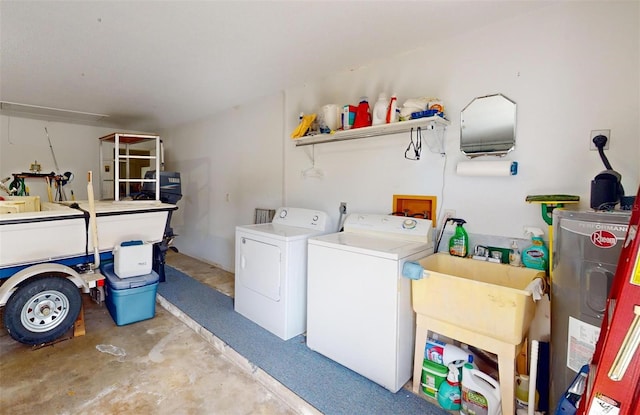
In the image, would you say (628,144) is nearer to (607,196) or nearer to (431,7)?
(607,196)

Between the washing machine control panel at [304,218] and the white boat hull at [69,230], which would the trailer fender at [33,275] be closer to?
the white boat hull at [69,230]

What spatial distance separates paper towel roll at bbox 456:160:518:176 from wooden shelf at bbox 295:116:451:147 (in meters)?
0.34

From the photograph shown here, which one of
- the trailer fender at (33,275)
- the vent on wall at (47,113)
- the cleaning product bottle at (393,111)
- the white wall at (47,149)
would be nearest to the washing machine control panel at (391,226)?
the cleaning product bottle at (393,111)

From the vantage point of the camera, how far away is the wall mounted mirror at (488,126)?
1.95m

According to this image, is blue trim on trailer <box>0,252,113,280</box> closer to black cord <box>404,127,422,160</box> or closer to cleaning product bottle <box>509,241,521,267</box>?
black cord <box>404,127,422,160</box>

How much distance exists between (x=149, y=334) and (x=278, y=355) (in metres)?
1.27

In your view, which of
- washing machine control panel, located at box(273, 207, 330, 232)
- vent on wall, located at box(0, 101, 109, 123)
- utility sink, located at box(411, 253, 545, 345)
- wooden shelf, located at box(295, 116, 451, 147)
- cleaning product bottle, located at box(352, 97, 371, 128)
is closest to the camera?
utility sink, located at box(411, 253, 545, 345)

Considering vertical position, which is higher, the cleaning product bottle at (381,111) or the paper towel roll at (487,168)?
the cleaning product bottle at (381,111)

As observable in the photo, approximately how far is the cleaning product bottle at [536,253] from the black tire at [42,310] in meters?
3.43

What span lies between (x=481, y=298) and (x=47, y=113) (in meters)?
5.99

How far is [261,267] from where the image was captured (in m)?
Answer: 2.65

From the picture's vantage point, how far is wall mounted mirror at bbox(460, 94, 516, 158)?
6.38 feet

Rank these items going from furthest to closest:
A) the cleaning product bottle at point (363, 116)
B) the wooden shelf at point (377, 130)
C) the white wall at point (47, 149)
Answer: the white wall at point (47, 149), the cleaning product bottle at point (363, 116), the wooden shelf at point (377, 130)

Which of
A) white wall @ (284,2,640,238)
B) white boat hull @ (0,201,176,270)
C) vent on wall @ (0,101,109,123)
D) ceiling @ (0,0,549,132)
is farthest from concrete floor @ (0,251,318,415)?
vent on wall @ (0,101,109,123)
